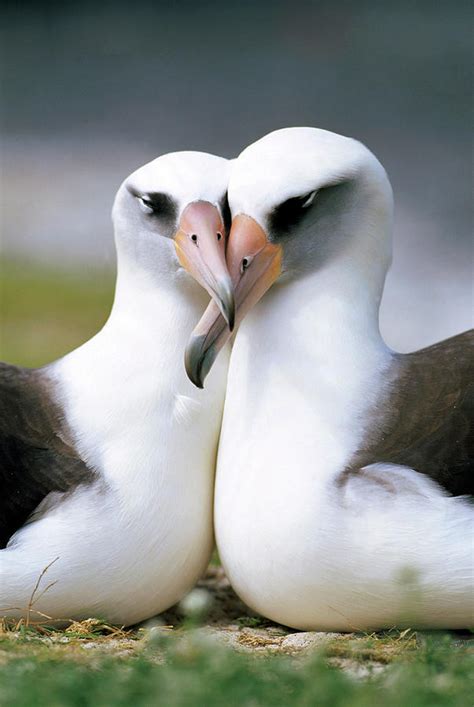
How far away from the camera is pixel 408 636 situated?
4.50m

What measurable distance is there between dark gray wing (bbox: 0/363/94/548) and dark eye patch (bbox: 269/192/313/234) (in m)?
1.12

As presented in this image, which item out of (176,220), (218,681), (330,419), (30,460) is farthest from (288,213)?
(218,681)

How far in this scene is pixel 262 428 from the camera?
4.72 m

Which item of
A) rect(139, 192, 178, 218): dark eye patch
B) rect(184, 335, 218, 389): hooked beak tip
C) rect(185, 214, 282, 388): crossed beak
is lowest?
A: rect(184, 335, 218, 389): hooked beak tip

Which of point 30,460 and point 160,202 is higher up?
point 160,202

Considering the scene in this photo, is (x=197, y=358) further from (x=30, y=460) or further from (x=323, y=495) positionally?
(x=30, y=460)

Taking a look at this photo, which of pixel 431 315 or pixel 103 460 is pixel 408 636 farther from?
pixel 431 315

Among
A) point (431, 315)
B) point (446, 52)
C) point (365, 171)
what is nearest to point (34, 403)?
point (365, 171)

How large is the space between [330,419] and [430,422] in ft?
1.19

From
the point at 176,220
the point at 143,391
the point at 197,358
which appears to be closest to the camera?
the point at 197,358

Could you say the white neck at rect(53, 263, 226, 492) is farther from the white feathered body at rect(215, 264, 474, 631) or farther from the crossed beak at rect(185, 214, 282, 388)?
the crossed beak at rect(185, 214, 282, 388)

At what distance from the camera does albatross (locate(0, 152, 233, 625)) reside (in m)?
4.63

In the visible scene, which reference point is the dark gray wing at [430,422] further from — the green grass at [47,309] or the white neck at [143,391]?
the green grass at [47,309]

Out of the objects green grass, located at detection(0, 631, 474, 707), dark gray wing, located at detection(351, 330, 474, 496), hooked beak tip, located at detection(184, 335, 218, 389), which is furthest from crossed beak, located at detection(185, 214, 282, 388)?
green grass, located at detection(0, 631, 474, 707)
